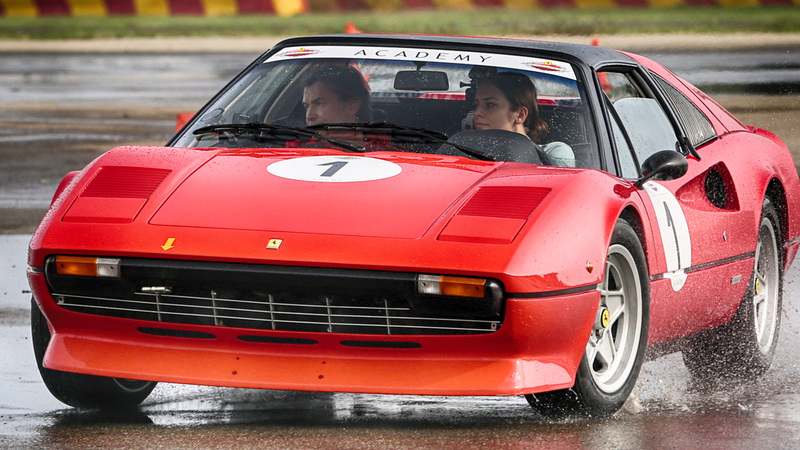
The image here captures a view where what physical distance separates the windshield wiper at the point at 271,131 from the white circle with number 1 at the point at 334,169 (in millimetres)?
161

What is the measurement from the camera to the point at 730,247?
18.0 feet

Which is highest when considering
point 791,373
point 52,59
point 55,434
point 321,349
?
point 321,349

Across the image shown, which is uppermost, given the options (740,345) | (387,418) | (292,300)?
(292,300)

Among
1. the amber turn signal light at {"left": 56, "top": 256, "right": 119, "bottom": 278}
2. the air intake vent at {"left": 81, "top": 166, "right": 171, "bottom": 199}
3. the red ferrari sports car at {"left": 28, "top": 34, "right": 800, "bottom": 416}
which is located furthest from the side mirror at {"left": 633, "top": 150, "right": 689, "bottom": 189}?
the amber turn signal light at {"left": 56, "top": 256, "right": 119, "bottom": 278}

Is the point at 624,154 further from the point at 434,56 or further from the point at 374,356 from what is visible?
the point at 374,356

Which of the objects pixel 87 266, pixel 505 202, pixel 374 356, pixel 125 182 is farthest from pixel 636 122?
pixel 87 266

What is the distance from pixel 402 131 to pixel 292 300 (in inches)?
41.2

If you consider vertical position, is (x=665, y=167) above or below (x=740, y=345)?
above

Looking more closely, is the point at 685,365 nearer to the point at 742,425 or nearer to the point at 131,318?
the point at 742,425

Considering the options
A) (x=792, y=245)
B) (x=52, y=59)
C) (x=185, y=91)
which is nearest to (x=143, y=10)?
(x=52, y=59)

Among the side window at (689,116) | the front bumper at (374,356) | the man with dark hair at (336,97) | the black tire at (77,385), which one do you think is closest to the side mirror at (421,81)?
the man with dark hair at (336,97)

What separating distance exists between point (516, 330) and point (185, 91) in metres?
15.9

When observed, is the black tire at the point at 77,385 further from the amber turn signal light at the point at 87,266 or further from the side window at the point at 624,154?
the side window at the point at 624,154

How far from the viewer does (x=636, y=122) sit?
5.43m
